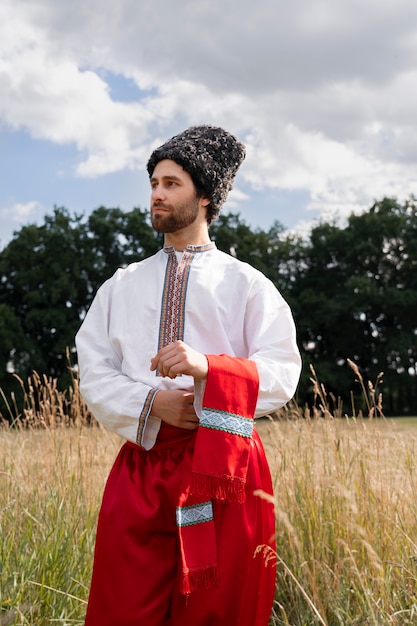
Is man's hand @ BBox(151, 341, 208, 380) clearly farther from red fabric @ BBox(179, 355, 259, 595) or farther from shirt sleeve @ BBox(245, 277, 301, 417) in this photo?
shirt sleeve @ BBox(245, 277, 301, 417)

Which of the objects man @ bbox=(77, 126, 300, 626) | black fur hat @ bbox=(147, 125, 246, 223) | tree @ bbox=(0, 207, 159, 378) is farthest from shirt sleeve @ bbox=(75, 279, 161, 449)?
tree @ bbox=(0, 207, 159, 378)

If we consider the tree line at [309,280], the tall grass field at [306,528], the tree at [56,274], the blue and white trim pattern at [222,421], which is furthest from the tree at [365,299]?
the blue and white trim pattern at [222,421]

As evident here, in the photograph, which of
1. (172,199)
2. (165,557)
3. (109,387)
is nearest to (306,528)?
(165,557)

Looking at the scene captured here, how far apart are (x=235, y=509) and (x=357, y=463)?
1659 mm

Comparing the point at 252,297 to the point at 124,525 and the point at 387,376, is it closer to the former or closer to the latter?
the point at 124,525

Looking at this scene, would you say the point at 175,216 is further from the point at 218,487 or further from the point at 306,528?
the point at 306,528

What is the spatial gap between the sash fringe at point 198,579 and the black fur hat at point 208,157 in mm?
1331

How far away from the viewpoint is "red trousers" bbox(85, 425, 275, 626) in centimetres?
228

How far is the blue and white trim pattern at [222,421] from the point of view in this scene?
7.14 feet

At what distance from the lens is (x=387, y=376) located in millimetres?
27141

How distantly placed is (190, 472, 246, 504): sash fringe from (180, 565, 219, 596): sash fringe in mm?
245

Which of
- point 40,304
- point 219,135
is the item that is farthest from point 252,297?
point 40,304

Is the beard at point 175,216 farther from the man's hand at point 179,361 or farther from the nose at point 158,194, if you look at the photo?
the man's hand at point 179,361

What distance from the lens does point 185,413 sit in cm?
228
